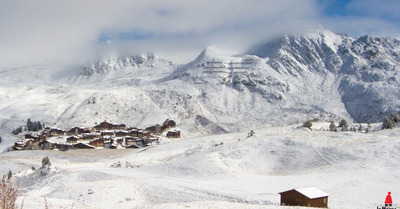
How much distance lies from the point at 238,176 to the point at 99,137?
69.7 meters

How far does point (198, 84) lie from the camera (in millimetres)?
177125

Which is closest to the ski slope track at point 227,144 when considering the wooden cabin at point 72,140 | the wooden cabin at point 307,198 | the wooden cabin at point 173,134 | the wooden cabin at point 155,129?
the wooden cabin at point 307,198

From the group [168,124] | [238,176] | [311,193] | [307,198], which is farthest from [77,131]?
[307,198]

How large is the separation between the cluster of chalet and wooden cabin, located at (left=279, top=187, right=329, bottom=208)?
75246mm

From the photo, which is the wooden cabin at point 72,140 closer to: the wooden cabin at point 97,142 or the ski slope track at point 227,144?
the wooden cabin at point 97,142

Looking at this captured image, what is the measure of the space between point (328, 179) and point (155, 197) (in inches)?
926

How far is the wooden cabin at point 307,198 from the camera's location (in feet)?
108

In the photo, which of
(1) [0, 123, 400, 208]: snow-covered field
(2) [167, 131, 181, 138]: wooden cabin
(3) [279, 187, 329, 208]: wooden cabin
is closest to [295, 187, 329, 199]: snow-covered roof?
(3) [279, 187, 329, 208]: wooden cabin

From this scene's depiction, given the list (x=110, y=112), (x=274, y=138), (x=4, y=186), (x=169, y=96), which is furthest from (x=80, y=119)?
(x=4, y=186)

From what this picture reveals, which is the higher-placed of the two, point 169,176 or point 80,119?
point 80,119

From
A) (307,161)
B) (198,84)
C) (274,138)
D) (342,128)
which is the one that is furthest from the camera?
(198,84)

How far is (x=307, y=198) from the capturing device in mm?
32812

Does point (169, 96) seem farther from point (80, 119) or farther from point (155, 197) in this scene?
point (155, 197)

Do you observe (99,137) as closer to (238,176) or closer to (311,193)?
(238,176)
